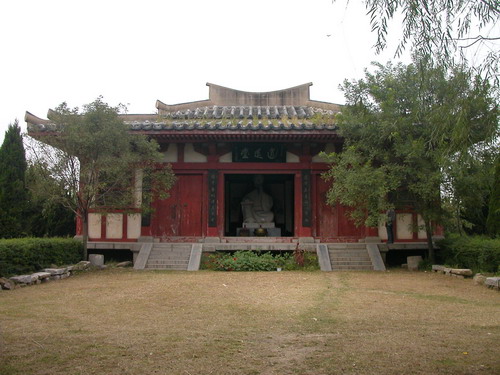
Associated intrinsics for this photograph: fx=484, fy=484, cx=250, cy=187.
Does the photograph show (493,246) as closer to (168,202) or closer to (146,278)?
(146,278)

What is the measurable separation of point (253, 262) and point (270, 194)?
286 inches

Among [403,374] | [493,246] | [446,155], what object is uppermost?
[446,155]

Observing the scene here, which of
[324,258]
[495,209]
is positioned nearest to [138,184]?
[324,258]

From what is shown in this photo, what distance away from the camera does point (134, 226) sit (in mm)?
14766

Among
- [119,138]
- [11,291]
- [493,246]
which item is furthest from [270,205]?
[11,291]

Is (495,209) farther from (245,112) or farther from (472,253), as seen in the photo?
(245,112)

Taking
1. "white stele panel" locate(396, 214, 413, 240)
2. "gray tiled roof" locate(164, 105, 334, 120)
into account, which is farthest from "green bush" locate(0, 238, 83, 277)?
"white stele panel" locate(396, 214, 413, 240)

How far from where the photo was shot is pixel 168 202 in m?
15.2

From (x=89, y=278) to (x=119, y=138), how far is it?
3386mm

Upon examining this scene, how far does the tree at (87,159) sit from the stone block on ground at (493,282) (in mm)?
8329

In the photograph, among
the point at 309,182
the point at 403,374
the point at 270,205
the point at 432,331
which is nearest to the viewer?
the point at 403,374

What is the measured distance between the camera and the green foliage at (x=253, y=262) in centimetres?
1247

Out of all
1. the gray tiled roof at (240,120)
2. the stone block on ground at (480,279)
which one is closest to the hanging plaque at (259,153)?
the gray tiled roof at (240,120)

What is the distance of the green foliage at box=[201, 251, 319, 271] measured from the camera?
12.5 m
